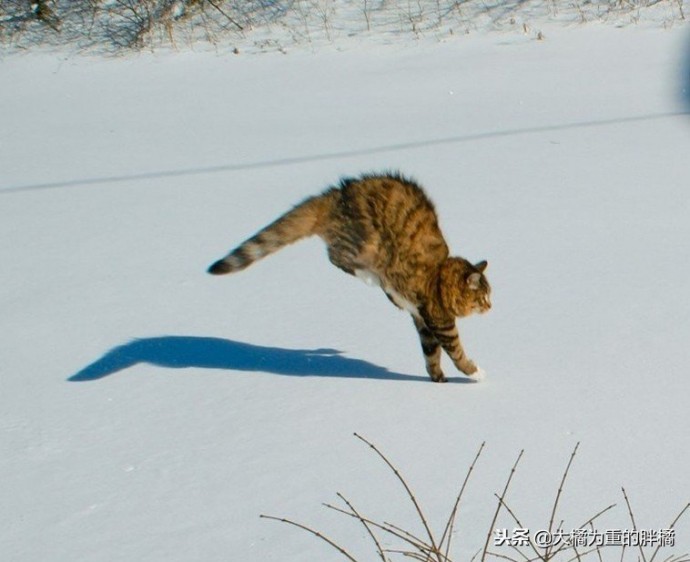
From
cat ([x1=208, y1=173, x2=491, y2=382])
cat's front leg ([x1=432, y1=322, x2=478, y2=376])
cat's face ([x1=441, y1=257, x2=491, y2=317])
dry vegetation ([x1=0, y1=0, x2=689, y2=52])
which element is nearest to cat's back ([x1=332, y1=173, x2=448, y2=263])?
cat ([x1=208, y1=173, x2=491, y2=382])

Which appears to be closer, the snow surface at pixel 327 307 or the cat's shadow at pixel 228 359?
the snow surface at pixel 327 307

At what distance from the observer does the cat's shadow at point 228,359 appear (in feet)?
16.6

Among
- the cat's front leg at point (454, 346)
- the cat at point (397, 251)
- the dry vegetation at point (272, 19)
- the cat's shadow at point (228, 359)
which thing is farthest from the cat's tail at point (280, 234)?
the dry vegetation at point (272, 19)

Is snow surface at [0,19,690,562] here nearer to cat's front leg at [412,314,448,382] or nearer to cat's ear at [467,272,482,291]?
cat's front leg at [412,314,448,382]

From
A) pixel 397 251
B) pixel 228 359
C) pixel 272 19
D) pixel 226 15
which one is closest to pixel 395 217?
pixel 397 251

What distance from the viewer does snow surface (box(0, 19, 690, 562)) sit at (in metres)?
4.00

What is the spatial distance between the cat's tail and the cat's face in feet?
1.94

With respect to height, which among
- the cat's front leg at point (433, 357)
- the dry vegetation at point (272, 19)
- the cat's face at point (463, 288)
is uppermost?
the dry vegetation at point (272, 19)

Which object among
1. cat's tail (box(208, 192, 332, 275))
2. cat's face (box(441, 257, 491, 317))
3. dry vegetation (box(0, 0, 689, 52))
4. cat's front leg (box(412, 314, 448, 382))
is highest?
dry vegetation (box(0, 0, 689, 52))

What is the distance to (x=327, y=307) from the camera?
18.8 ft

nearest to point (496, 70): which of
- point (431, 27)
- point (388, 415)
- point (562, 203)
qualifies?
point (431, 27)

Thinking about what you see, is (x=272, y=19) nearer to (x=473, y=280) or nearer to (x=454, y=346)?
(x=473, y=280)

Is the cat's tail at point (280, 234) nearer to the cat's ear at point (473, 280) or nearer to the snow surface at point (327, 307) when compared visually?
the snow surface at point (327, 307)

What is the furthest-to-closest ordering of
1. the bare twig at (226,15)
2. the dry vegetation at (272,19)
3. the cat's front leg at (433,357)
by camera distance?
the bare twig at (226,15), the dry vegetation at (272,19), the cat's front leg at (433,357)
